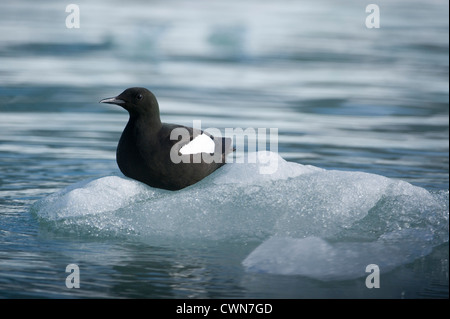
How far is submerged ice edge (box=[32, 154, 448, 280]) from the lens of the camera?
572cm

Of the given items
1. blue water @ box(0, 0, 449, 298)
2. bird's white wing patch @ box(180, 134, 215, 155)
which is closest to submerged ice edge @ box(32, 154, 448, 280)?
blue water @ box(0, 0, 449, 298)

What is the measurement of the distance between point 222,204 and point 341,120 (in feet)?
18.2

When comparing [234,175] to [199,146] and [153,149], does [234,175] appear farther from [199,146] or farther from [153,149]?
[153,149]

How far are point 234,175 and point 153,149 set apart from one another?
0.65 metres

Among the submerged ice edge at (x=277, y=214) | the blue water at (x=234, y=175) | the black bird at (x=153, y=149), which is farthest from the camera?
the black bird at (x=153, y=149)

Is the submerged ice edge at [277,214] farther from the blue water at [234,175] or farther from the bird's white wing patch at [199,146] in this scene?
the bird's white wing patch at [199,146]

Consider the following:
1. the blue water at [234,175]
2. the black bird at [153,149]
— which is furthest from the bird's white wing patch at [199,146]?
the blue water at [234,175]

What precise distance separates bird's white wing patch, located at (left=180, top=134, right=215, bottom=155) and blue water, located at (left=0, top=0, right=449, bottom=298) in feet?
0.72

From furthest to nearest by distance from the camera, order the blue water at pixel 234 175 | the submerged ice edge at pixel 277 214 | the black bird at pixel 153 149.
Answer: the black bird at pixel 153 149, the submerged ice edge at pixel 277 214, the blue water at pixel 234 175

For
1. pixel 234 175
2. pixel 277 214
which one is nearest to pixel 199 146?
pixel 234 175

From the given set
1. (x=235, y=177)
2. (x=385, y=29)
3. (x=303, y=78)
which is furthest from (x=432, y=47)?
(x=235, y=177)

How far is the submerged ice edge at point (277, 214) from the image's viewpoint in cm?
572

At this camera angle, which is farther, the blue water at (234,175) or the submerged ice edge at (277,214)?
the submerged ice edge at (277,214)

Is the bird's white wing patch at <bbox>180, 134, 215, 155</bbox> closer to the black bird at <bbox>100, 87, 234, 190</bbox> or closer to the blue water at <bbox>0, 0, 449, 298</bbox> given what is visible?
the black bird at <bbox>100, 87, 234, 190</bbox>
